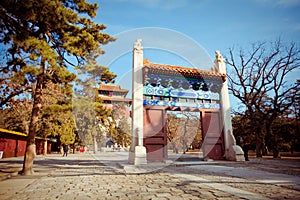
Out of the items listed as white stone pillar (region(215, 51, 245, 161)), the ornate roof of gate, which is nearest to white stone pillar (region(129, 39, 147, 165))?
the ornate roof of gate

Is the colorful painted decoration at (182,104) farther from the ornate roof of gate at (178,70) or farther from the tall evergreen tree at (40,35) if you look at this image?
the tall evergreen tree at (40,35)

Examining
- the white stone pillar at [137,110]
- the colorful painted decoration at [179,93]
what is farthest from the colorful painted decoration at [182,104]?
the white stone pillar at [137,110]

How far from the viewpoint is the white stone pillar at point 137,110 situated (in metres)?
9.12

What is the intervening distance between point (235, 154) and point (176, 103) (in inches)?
165

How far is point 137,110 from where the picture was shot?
9891mm

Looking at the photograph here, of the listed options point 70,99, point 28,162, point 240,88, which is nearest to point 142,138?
point 70,99

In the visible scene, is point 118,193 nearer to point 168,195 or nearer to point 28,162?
point 168,195

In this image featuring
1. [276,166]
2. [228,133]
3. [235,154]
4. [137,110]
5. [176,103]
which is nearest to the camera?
[276,166]

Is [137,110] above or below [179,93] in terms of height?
below

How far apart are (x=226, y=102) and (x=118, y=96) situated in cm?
3602

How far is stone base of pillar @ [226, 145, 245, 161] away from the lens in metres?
10.3

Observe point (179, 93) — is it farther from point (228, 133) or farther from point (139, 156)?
point (139, 156)

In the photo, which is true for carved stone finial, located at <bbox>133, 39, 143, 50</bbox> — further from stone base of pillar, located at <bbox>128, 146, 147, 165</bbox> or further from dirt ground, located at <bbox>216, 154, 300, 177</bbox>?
dirt ground, located at <bbox>216, 154, 300, 177</bbox>

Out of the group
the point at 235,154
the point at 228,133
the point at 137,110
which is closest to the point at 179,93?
the point at 137,110
